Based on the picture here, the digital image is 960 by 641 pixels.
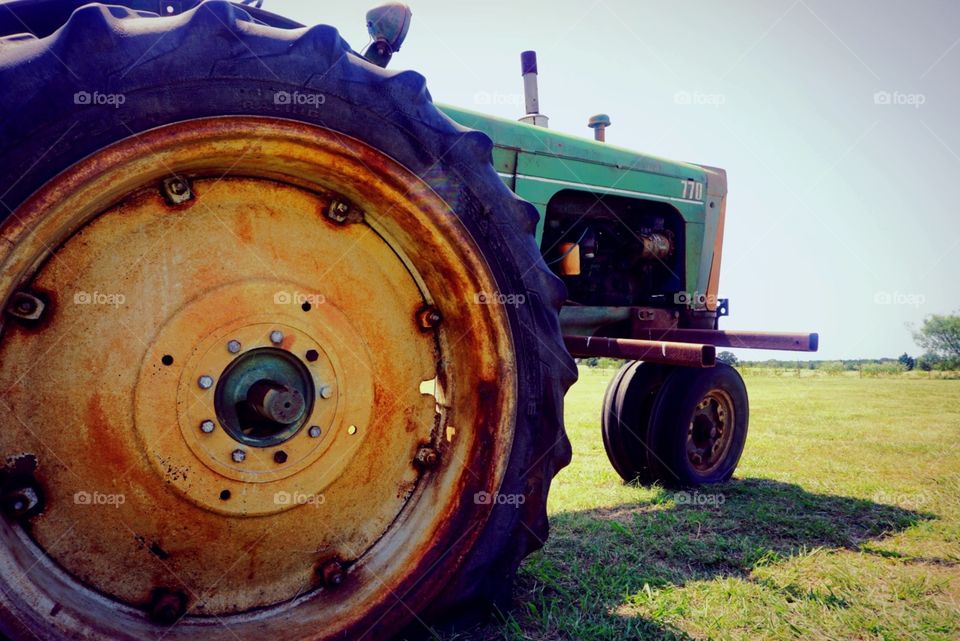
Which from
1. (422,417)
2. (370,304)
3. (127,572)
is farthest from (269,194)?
(127,572)

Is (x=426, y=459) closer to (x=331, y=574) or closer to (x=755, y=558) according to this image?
(x=331, y=574)

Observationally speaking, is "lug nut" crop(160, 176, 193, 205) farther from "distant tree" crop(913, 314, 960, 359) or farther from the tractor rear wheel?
"distant tree" crop(913, 314, 960, 359)

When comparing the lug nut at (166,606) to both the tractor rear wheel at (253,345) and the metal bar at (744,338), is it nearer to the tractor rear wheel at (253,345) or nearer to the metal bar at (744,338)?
the tractor rear wheel at (253,345)

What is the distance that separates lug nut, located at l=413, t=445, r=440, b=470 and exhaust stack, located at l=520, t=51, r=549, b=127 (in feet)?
8.14

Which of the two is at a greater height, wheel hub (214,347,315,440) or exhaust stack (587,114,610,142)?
exhaust stack (587,114,610,142)

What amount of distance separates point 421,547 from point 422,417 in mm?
362

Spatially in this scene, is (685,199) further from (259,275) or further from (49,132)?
(49,132)

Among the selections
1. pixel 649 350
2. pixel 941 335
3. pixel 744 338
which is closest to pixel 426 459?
pixel 649 350

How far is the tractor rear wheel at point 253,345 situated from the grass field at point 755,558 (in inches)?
18.2

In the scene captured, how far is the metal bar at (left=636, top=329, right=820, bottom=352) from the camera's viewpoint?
10.1 ft

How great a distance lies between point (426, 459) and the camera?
1753 millimetres

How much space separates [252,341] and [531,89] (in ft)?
9.36

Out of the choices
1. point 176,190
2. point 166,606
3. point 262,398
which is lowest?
point 166,606

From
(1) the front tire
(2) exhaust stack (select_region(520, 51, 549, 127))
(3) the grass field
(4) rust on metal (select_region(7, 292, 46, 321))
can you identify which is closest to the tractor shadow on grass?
(3) the grass field
